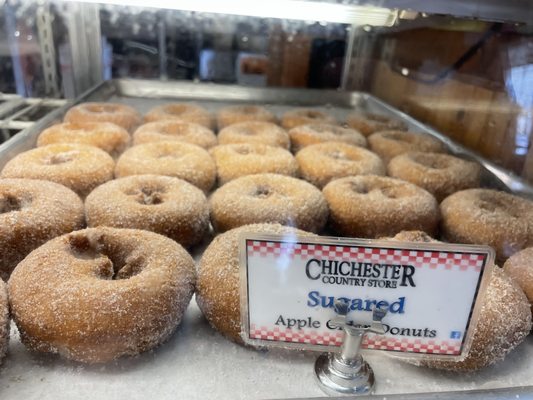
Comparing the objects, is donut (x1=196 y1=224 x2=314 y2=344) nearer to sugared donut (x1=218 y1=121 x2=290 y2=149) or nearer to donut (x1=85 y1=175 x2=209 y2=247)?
donut (x1=85 y1=175 x2=209 y2=247)

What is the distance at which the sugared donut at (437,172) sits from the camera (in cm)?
174

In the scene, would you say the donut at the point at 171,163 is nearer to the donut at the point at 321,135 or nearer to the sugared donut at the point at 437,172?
the donut at the point at 321,135

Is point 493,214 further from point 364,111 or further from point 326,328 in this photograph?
point 364,111

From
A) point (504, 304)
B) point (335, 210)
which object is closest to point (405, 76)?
point (335, 210)

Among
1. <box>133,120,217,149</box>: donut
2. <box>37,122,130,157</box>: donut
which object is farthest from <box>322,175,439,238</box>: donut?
<box>37,122,130,157</box>: donut

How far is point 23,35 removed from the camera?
2008 millimetres

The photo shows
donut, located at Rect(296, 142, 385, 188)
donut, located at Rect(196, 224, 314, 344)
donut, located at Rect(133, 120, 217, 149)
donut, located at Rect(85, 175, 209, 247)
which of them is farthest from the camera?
donut, located at Rect(133, 120, 217, 149)

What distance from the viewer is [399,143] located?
2092 millimetres

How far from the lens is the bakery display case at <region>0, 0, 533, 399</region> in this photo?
98 cm

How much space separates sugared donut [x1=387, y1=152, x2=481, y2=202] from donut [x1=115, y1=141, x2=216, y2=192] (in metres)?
0.75

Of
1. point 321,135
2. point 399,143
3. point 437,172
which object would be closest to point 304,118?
point 321,135

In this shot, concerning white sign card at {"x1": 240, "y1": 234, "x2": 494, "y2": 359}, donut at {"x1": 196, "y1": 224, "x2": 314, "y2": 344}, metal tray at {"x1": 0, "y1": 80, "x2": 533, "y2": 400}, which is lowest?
metal tray at {"x1": 0, "y1": 80, "x2": 533, "y2": 400}

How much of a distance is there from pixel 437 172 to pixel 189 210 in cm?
97

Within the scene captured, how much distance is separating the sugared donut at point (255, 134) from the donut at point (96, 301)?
40.6 inches
